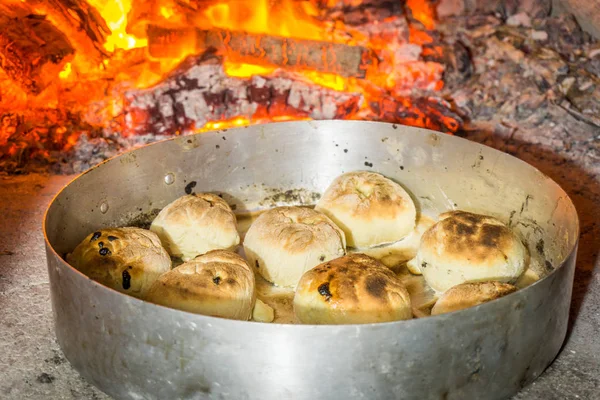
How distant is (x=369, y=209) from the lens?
3090 mm

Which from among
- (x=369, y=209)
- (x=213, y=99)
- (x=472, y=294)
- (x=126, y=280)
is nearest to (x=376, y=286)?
(x=472, y=294)

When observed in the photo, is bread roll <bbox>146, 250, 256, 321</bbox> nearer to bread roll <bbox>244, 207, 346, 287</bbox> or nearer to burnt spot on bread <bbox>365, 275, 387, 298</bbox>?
bread roll <bbox>244, 207, 346, 287</bbox>

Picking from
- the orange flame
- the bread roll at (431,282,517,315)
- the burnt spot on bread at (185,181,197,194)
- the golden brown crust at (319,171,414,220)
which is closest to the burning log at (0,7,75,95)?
the orange flame

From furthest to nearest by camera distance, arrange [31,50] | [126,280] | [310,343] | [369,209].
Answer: [31,50], [369,209], [126,280], [310,343]

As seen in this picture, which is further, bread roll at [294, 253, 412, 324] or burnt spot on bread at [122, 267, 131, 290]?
burnt spot on bread at [122, 267, 131, 290]

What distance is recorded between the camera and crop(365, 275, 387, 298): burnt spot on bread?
2.32m

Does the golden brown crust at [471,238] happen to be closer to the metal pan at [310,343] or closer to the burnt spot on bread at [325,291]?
the metal pan at [310,343]

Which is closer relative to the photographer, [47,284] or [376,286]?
[376,286]

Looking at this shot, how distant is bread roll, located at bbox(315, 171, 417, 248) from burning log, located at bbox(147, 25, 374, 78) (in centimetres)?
134

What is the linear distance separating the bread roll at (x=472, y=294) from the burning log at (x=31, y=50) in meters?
2.79

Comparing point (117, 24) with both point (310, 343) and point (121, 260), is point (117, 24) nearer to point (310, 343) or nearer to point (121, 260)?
point (121, 260)

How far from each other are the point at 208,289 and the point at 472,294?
0.85 meters

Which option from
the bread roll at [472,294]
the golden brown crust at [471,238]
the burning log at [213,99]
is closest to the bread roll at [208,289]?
the bread roll at [472,294]

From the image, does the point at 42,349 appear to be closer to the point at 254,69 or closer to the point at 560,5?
the point at 254,69
